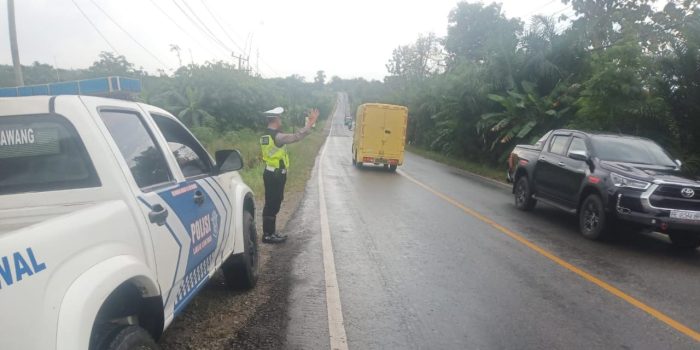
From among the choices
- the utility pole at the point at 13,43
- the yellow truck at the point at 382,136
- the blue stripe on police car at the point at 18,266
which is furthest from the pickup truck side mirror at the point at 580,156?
the utility pole at the point at 13,43

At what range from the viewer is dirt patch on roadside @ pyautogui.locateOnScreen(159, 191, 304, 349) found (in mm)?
4137

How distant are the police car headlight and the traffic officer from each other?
15.6ft

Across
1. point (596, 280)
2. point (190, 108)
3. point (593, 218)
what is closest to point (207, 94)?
point (190, 108)

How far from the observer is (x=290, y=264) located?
6547 mm

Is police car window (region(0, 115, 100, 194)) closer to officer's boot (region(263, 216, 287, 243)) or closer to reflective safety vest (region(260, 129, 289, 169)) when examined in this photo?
reflective safety vest (region(260, 129, 289, 169))

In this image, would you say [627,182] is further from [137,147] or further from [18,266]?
[18,266]

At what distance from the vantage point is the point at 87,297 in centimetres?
209

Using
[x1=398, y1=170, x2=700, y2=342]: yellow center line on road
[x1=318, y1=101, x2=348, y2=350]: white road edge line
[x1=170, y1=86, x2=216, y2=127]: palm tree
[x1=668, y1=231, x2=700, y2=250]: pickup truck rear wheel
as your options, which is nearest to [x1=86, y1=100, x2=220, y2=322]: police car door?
[x1=318, y1=101, x2=348, y2=350]: white road edge line

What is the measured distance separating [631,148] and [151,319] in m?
8.85

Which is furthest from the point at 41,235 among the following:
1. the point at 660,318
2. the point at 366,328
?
the point at 660,318

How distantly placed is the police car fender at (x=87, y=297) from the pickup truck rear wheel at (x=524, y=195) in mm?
9934

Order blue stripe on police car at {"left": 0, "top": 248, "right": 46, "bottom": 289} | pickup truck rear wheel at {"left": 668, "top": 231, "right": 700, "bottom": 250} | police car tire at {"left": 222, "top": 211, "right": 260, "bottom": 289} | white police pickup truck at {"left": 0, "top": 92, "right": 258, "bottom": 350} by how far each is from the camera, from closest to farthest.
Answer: blue stripe on police car at {"left": 0, "top": 248, "right": 46, "bottom": 289} < white police pickup truck at {"left": 0, "top": 92, "right": 258, "bottom": 350} < police car tire at {"left": 222, "top": 211, "right": 260, "bottom": 289} < pickup truck rear wheel at {"left": 668, "top": 231, "right": 700, "bottom": 250}

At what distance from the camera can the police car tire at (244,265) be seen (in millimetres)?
5109

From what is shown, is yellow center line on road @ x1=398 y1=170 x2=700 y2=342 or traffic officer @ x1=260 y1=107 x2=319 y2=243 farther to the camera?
traffic officer @ x1=260 y1=107 x2=319 y2=243
